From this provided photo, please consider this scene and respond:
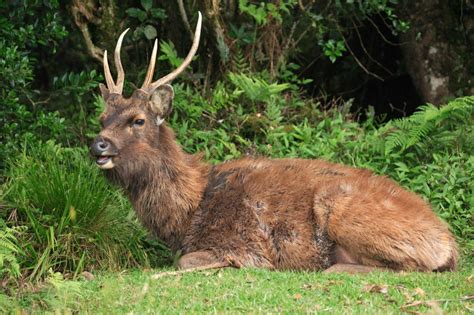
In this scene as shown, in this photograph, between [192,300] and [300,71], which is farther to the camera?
[300,71]

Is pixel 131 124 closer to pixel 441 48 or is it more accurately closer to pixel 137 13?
pixel 137 13

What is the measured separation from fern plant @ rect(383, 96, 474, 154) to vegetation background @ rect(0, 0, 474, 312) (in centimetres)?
2

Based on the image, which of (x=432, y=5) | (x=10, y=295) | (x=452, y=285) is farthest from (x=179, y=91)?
(x=452, y=285)

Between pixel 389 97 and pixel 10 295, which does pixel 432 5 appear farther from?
pixel 10 295

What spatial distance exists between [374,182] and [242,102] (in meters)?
3.54

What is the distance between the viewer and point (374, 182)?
8.30m

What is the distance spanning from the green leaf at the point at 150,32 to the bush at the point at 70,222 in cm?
284

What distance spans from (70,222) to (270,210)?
1.79 metres

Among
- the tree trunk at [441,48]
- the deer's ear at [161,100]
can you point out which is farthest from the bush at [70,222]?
the tree trunk at [441,48]

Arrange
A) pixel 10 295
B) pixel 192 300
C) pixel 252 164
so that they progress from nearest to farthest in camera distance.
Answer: pixel 192 300, pixel 10 295, pixel 252 164

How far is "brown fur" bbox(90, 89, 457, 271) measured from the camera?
7.86m

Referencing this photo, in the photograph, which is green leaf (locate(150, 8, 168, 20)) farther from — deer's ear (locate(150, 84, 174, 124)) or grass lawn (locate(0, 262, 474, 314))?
grass lawn (locate(0, 262, 474, 314))

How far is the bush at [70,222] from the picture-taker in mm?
8234

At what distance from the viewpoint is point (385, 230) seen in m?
7.83
